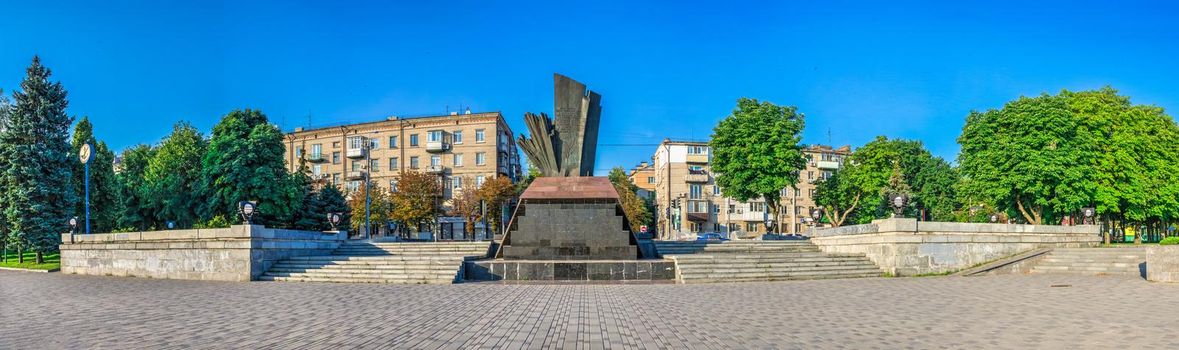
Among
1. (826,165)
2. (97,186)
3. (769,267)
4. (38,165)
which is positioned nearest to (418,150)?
(97,186)

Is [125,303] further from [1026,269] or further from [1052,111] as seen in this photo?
[1052,111]

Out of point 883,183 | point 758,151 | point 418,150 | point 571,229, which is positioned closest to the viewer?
point 571,229

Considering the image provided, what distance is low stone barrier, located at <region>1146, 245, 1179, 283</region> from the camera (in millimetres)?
17312

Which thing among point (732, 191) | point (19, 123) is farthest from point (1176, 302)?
point (19, 123)

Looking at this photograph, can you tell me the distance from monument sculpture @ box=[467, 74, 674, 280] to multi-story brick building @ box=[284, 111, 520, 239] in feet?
113

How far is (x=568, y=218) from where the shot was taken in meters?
23.2

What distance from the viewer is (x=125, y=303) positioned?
14039 millimetres

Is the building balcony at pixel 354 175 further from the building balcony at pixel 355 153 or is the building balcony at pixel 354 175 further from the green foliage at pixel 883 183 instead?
the green foliage at pixel 883 183

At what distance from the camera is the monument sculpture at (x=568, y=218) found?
20.8 metres

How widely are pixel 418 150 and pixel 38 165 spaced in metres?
32.6

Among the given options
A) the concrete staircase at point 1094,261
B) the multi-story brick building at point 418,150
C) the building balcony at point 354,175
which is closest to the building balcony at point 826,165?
the multi-story brick building at point 418,150

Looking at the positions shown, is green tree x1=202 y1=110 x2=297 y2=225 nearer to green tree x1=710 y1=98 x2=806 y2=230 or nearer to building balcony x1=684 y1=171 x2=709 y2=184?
green tree x1=710 y1=98 x2=806 y2=230

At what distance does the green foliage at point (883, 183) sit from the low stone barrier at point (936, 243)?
22.7 metres

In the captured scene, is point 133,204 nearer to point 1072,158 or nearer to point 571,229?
point 571,229
